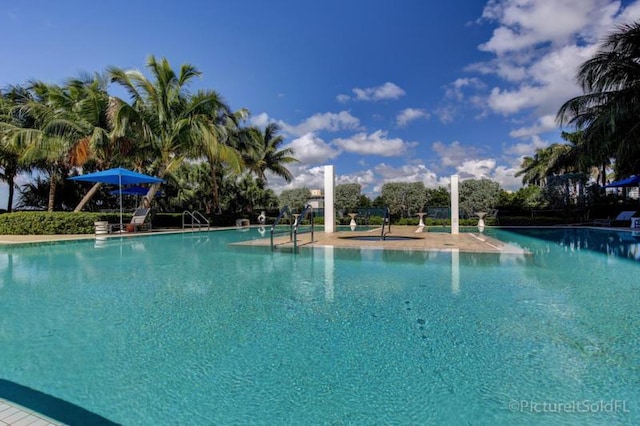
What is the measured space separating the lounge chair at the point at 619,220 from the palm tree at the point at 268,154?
18550 millimetres

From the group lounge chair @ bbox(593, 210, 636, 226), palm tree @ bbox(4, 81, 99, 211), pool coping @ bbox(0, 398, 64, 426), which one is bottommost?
pool coping @ bbox(0, 398, 64, 426)

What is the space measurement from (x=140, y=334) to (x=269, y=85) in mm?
→ 17024

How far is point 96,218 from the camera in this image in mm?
14117

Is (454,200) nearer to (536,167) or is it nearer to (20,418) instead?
(20,418)

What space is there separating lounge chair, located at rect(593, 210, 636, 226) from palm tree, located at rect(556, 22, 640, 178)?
3208 millimetres

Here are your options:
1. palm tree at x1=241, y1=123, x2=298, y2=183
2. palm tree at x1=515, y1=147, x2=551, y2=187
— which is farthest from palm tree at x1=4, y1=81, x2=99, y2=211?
palm tree at x1=515, y1=147, x2=551, y2=187

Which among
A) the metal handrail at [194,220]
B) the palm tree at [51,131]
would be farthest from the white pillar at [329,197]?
the palm tree at [51,131]

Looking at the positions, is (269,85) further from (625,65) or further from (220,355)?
(220,355)

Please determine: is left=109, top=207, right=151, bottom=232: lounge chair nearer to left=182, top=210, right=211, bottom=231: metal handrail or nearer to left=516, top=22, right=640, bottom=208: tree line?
left=182, top=210, right=211, bottom=231: metal handrail

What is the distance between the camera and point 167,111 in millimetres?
15828

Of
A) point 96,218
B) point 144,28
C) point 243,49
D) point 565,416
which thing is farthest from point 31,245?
point 565,416

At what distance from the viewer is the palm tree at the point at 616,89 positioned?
44.1 ft

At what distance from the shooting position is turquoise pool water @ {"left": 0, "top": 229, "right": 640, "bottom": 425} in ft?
6.68

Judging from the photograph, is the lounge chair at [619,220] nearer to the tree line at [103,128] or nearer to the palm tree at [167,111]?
the tree line at [103,128]
